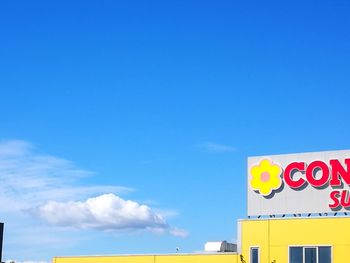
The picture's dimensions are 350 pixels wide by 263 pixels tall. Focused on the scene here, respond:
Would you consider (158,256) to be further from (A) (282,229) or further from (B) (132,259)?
(A) (282,229)

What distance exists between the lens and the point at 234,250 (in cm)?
6462

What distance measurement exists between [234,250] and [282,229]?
21.1ft

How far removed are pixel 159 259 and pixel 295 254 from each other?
12.7 m

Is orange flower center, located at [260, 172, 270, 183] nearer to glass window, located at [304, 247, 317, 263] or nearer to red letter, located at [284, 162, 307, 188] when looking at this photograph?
red letter, located at [284, 162, 307, 188]

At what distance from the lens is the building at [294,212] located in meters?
57.6

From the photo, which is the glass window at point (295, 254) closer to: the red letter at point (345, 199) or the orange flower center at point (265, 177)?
the red letter at point (345, 199)

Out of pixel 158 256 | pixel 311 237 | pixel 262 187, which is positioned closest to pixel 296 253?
pixel 311 237

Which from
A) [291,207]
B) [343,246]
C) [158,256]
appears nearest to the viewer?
[343,246]

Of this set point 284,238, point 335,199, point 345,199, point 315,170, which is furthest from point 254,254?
point 345,199

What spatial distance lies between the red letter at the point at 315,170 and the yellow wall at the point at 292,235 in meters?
3.40

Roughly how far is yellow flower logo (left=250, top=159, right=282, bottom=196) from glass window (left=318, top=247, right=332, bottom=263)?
285 inches

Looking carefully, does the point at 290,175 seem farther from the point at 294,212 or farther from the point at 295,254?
the point at 295,254

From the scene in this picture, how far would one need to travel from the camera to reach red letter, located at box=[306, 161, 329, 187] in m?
60.4

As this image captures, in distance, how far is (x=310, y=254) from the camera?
58.0 m
